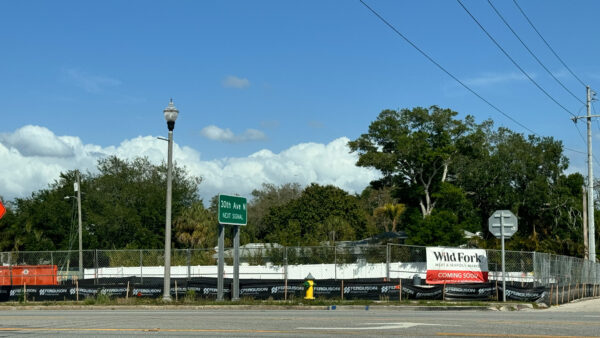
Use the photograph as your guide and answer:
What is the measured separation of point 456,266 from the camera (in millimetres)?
37750

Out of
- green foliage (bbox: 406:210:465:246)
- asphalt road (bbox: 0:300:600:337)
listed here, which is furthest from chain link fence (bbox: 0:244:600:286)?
asphalt road (bbox: 0:300:600:337)

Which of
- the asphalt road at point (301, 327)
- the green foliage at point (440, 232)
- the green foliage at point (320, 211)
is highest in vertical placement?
the green foliage at point (320, 211)

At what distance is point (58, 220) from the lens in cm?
8269

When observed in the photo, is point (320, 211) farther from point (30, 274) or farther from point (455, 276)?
point (455, 276)

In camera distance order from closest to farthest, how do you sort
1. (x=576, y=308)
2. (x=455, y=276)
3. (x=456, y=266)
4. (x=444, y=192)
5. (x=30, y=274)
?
1. (x=576, y=308)
2. (x=455, y=276)
3. (x=456, y=266)
4. (x=30, y=274)
5. (x=444, y=192)

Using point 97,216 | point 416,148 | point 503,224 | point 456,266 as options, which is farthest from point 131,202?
point 503,224

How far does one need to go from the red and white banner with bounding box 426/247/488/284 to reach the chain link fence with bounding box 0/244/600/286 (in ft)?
2.99

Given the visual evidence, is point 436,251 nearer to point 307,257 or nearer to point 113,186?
point 307,257

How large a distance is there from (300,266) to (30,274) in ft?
53.7

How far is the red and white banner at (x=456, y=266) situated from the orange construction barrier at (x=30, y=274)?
2079cm

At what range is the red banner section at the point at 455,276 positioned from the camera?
37.1 m

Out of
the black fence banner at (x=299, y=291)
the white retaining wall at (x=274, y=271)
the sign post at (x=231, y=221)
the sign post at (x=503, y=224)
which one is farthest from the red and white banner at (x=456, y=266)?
the sign post at (x=231, y=221)

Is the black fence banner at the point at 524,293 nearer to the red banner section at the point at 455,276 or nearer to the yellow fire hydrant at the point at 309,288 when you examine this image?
the yellow fire hydrant at the point at 309,288

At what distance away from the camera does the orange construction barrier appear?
136 ft
